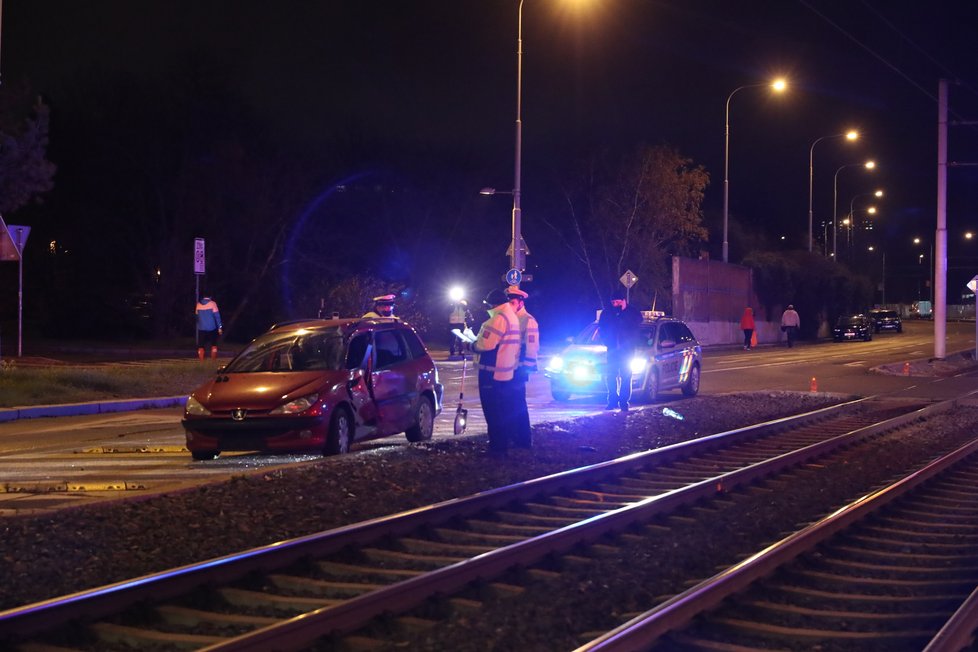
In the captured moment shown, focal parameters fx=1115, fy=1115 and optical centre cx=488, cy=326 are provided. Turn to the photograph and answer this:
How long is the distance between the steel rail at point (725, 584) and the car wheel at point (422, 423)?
5755 mm

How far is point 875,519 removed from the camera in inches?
380

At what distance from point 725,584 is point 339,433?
261 inches

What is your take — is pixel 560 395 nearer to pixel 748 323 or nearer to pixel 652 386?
pixel 652 386

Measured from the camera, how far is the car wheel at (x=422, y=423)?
14133mm

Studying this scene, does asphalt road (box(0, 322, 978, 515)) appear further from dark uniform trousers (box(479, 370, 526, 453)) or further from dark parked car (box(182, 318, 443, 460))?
dark uniform trousers (box(479, 370, 526, 453))

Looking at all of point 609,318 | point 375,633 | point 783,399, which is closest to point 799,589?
point 375,633

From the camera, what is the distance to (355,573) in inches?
283

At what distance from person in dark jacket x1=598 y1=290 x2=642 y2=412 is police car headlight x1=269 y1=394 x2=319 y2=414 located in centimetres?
668

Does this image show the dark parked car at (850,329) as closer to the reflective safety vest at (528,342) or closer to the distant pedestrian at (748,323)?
the distant pedestrian at (748,323)

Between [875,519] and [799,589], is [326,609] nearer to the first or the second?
[799,589]

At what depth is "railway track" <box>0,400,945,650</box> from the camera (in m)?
5.69

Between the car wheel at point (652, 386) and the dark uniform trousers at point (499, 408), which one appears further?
the car wheel at point (652, 386)

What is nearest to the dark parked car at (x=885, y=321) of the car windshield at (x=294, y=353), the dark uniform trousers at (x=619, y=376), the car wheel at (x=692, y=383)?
the car wheel at (x=692, y=383)

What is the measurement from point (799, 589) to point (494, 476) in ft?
15.6
